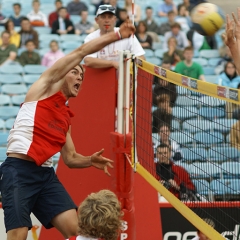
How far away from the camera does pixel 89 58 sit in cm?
698

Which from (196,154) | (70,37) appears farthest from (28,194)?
(70,37)

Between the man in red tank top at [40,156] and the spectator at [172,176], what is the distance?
110 cm

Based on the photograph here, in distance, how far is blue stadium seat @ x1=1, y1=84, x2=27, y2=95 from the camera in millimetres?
13328

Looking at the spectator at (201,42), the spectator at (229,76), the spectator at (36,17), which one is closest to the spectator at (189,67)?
the spectator at (229,76)

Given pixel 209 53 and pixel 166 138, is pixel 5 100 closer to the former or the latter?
pixel 209 53

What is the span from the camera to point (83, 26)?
52.3 ft

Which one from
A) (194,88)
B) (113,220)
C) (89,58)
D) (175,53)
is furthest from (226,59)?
(113,220)

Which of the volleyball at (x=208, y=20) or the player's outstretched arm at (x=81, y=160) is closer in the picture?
the player's outstretched arm at (x=81, y=160)

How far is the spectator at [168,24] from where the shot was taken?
15.9 meters

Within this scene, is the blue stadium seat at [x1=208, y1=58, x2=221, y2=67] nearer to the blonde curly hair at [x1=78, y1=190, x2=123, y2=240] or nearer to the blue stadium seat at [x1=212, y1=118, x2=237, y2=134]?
the blue stadium seat at [x1=212, y1=118, x2=237, y2=134]

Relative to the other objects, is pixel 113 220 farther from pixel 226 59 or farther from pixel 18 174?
pixel 226 59

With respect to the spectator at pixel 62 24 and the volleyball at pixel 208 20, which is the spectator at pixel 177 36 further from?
the volleyball at pixel 208 20

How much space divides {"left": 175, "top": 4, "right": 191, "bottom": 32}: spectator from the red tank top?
10.9 metres

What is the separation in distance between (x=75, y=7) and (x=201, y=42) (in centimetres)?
350
